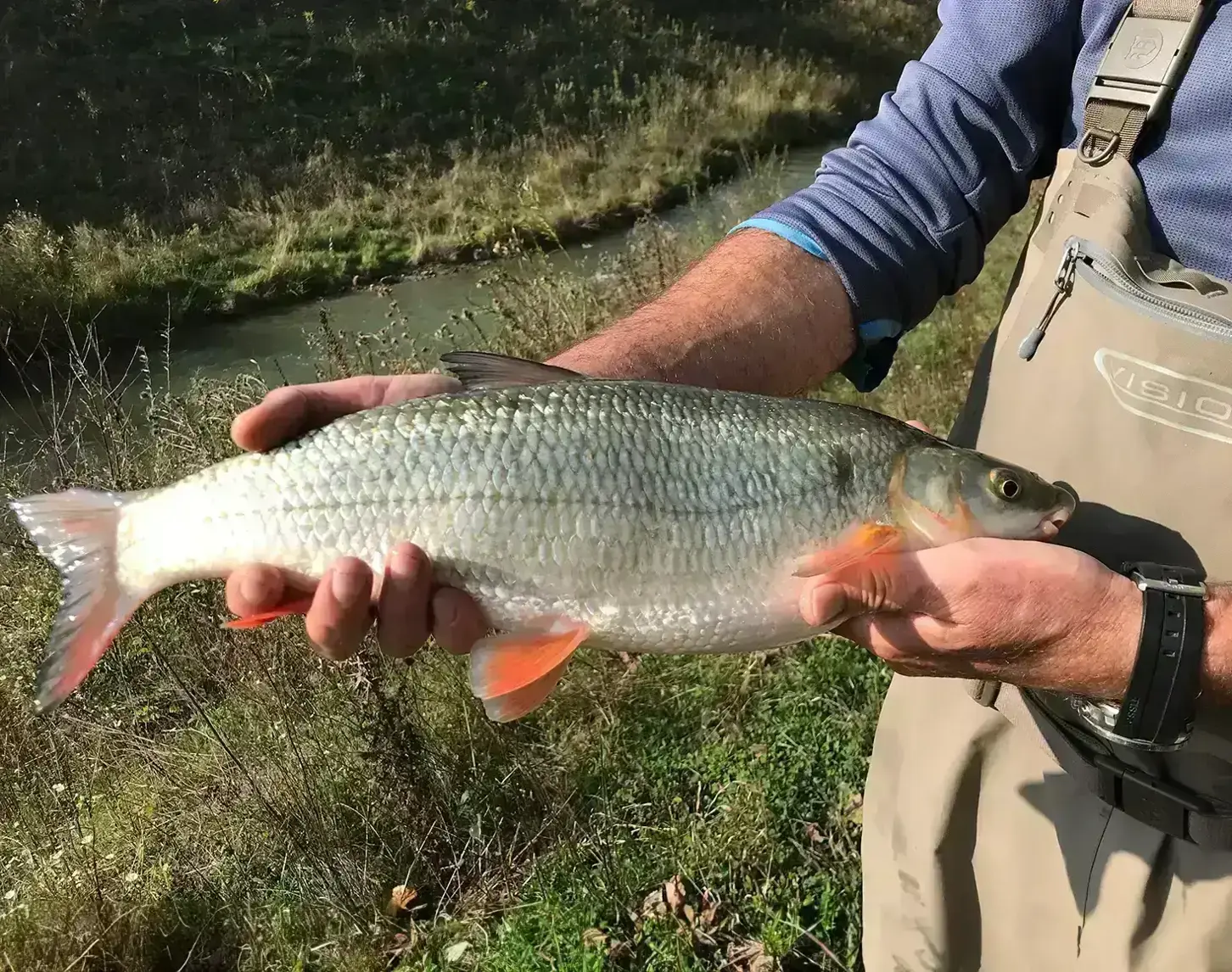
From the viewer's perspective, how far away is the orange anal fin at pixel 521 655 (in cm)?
193

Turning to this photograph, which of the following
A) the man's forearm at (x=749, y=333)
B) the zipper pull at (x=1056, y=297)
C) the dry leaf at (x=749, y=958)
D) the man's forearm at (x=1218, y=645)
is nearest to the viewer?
the man's forearm at (x=1218, y=645)

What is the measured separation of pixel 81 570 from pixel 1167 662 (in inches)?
82.4

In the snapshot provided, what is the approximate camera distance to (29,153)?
1478 centimetres

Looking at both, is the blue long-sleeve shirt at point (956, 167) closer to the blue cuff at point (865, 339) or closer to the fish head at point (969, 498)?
the blue cuff at point (865, 339)

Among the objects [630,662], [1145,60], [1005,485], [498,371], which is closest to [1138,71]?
[1145,60]

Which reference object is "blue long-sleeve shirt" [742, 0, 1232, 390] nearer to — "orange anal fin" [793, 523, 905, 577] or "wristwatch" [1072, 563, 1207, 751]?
"orange anal fin" [793, 523, 905, 577]

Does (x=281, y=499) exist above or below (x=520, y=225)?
above

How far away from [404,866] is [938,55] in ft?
10.0

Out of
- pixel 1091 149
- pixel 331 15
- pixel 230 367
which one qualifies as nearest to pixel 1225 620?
pixel 1091 149

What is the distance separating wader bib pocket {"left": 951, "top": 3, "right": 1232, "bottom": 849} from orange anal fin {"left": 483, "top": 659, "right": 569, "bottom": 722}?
2.96 feet

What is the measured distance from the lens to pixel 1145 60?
1854 mm

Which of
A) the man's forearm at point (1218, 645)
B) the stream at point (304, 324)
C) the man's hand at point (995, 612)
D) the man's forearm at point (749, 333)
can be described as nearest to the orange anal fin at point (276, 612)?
the man's forearm at point (749, 333)

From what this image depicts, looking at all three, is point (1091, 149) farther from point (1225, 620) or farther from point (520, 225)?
point (520, 225)

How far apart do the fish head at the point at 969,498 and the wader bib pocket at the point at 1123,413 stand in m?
0.06
